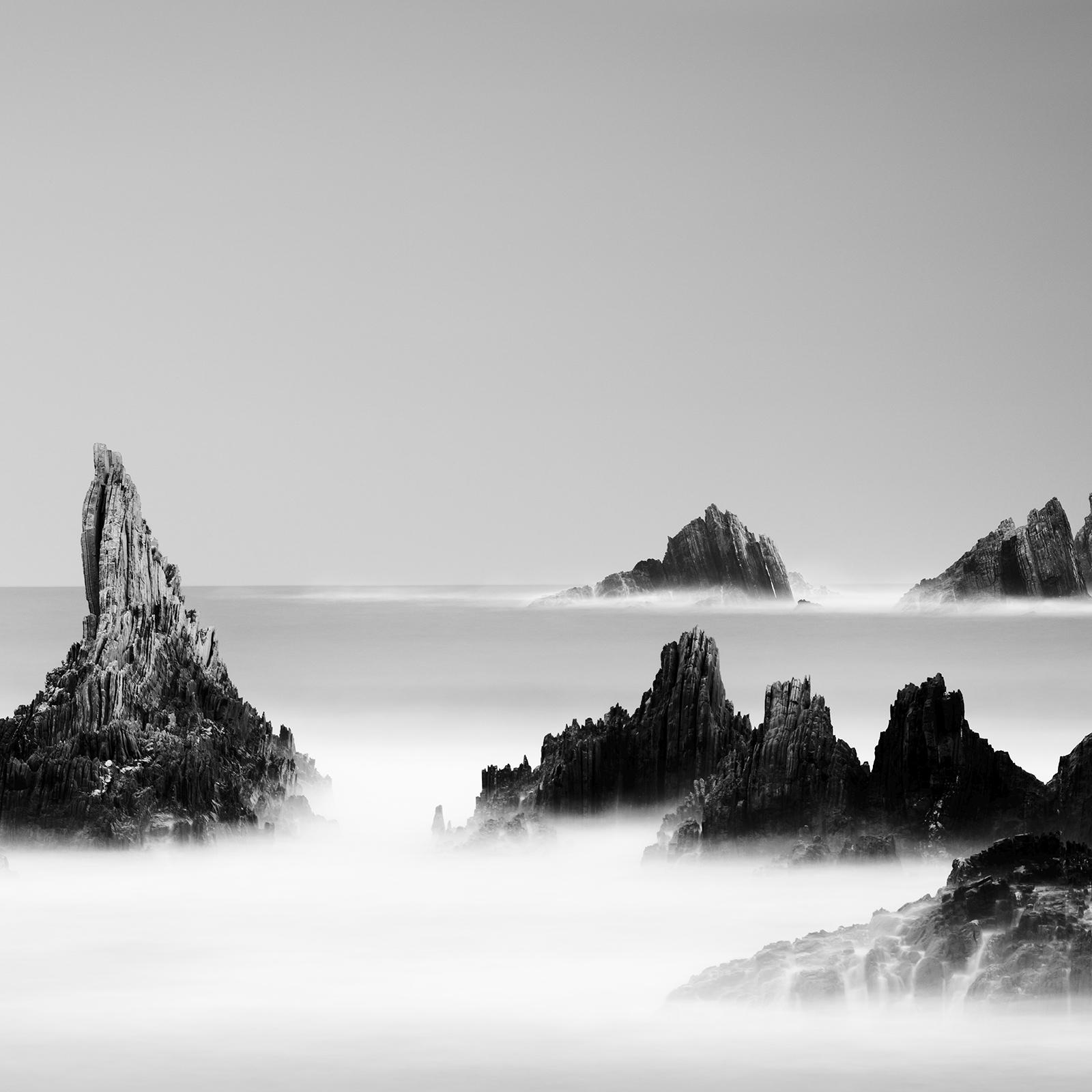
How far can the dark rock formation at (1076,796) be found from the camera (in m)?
21.5

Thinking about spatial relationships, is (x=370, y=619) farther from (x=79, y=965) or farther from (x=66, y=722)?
(x=79, y=965)

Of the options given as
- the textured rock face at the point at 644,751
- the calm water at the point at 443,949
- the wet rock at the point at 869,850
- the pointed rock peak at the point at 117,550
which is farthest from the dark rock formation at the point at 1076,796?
the pointed rock peak at the point at 117,550

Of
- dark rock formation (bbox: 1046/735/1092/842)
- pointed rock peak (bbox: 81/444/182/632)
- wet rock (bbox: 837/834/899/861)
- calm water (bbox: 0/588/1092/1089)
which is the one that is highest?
pointed rock peak (bbox: 81/444/182/632)

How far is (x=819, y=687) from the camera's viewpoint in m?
38.1

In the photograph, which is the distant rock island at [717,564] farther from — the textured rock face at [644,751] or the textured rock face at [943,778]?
the textured rock face at [943,778]

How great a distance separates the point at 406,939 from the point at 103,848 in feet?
19.9

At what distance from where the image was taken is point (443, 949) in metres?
17.6

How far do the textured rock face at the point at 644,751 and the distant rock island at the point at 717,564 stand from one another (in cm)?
6215

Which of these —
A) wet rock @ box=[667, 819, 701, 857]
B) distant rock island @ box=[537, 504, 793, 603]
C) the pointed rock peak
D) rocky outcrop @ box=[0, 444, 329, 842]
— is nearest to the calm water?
wet rock @ box=[667, 819, 701, 857]

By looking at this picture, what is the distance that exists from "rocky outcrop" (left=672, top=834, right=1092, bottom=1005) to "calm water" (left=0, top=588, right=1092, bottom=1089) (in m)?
0.25

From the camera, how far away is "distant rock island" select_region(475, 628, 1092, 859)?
71.2ft

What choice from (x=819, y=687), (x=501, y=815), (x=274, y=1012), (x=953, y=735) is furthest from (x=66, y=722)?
(x=819, y=687)

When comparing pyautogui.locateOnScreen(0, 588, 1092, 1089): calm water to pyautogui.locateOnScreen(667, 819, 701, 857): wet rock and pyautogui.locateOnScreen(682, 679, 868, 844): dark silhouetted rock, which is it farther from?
pyautogui.locateOnScreen(682, 679, 868, 844): dark silhouetted rock

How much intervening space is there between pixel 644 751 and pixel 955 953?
10306 mm
